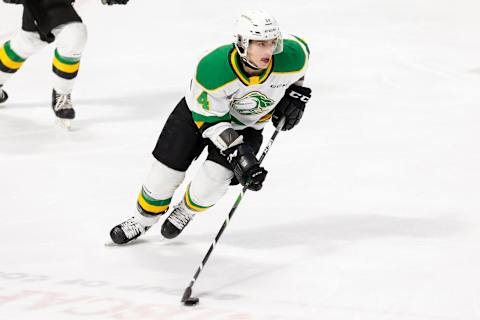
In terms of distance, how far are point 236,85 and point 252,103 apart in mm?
154

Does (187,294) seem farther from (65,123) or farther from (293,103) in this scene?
(65,123)

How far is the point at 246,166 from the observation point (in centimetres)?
347

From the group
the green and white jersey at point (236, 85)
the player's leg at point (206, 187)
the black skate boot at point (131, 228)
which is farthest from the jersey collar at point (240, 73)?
the black skate boot at point (131, 228)

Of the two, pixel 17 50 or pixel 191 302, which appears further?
pixel 17 50

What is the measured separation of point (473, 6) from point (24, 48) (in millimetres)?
4122

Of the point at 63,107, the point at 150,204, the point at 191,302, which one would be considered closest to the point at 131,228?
the point at 150,204

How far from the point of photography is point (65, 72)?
18.0 feet

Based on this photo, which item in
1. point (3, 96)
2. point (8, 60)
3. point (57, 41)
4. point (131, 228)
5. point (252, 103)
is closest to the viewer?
point (252, 103)

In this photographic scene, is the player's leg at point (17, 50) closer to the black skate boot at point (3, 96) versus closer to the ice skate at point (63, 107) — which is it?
the black skate boot at point (3, 96)

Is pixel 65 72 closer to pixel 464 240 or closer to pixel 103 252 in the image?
pixel 103 252

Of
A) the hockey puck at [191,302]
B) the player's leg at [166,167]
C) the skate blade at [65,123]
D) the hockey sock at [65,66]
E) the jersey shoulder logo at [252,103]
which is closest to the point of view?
the hockey puck at [191,302]

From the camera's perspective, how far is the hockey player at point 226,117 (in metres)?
3.47

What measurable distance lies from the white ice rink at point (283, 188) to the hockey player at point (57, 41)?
8.1 inches

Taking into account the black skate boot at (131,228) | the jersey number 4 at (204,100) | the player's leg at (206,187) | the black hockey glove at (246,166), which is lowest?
the black skate boot at (131,228)
